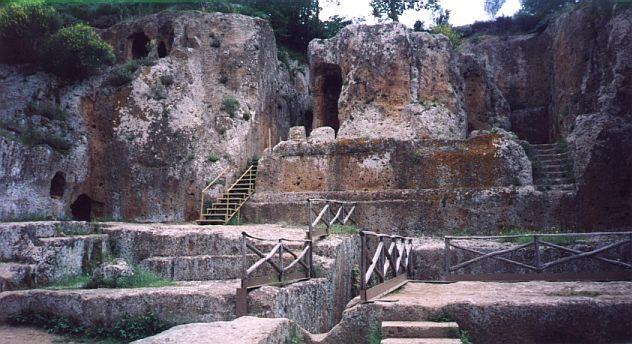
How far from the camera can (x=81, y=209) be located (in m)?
22.7

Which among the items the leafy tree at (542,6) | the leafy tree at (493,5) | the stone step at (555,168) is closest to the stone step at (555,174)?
the stone step at (555,168)

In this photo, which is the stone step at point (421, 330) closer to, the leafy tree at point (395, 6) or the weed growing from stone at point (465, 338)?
the weed growing from stone at point (465, 338)

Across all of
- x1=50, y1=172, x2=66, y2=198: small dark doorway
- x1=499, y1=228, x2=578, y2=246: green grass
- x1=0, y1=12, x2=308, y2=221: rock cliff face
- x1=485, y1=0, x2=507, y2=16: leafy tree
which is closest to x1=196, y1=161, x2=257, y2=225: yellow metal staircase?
x1=0, y1=12, x2=308, y2=221: rock cliff face

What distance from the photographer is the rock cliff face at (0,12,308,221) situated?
19.9 meters

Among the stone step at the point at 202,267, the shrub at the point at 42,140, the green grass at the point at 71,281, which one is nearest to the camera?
the stone step at the point at 202,267

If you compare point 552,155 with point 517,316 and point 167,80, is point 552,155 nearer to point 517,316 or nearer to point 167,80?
point 517,316

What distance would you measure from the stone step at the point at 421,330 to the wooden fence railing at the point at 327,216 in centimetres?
536

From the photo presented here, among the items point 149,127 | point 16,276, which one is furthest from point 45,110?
point 16,276

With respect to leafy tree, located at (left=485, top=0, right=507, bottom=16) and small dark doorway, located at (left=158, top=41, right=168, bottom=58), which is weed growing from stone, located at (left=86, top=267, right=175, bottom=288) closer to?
small dark doorway, located at (left=158, top=41, right=168, bottom=58)

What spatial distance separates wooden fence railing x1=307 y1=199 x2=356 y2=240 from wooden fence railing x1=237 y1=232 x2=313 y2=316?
2.07ft

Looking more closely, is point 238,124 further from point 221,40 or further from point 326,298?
point 326,298

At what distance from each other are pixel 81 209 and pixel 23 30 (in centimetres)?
752

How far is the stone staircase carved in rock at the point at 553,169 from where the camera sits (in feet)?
50.9


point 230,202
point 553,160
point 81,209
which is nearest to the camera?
point 553,160
